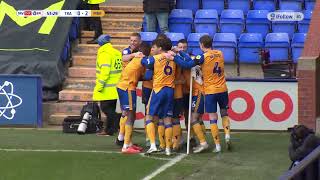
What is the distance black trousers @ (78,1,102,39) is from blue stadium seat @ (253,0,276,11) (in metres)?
4.25

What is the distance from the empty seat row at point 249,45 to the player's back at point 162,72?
6.01 m

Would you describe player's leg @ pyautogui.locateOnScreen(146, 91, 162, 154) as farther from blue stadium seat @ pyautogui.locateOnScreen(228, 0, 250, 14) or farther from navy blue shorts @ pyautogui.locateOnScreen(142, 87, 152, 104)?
blue stadium seat @ pyautogui.locateOnScreen(228, 0, 250, 14)

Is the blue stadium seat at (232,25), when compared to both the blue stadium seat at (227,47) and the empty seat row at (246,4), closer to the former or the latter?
the blue stadium seat at (227,47)

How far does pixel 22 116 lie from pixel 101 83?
8.22ft

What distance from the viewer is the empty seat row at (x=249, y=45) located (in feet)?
53.9

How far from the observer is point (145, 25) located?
58.3ft

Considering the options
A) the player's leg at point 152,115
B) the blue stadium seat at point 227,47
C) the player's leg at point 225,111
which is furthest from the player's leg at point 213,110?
the blue stadium seat at point 227,47

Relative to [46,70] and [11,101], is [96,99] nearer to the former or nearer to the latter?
[11,101]

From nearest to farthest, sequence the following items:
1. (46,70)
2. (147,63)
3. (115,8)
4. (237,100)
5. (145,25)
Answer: (147,63) → (237,100) → (46,70) → (145,25) → (115,8)

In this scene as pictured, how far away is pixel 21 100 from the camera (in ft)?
46.9

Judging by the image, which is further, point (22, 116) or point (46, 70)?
point (46, 70)

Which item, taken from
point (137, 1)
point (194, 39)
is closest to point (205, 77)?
point (194, 39)

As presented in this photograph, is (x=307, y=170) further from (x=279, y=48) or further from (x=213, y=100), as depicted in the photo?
(x=279, y=48)

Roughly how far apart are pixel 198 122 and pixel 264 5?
28.3 ft
